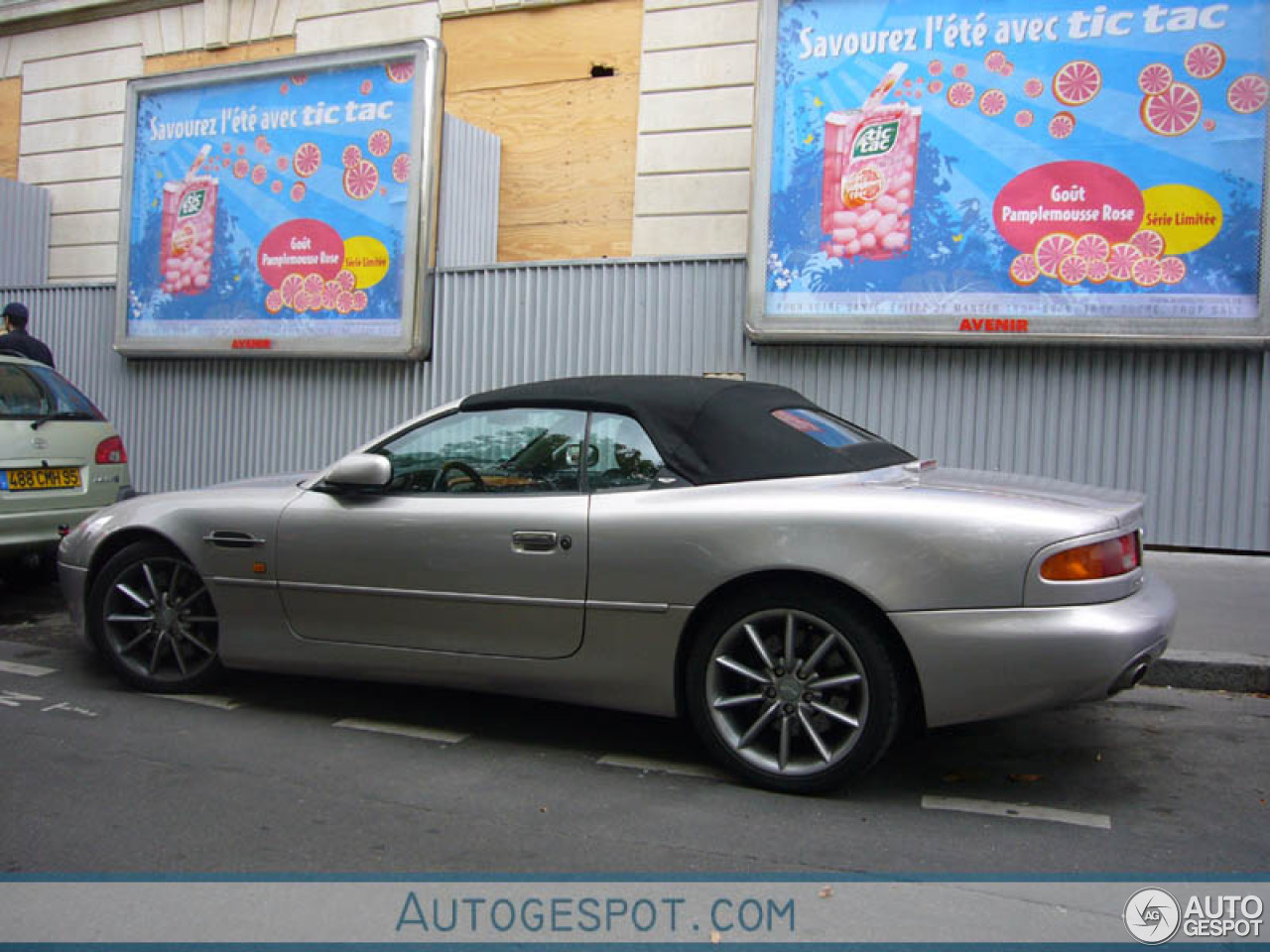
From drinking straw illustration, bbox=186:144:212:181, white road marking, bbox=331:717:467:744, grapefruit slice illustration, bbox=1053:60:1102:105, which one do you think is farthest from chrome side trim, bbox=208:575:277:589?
drinking straw illustration, bbox=186:144:212:181

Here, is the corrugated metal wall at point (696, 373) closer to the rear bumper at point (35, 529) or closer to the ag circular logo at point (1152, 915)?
the rear bumper at point (35, 529)

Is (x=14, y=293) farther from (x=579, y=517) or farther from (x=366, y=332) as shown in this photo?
(x=579, y=517)

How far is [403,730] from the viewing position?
4605 mm

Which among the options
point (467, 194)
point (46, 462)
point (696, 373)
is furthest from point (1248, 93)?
point (46, 462)

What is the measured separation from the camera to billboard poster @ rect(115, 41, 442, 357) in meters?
9.82

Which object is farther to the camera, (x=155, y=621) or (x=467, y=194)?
(x=467, y=194)

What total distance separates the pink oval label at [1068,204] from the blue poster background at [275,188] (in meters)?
4.96

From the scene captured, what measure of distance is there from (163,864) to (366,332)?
7.22 meters

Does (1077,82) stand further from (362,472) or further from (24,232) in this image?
(24,232)

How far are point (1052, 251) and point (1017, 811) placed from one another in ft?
17.4

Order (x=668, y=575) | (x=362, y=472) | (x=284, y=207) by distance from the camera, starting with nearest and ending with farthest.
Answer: (x=668, y=575), (x=362, y=472), (x=284, y=207)

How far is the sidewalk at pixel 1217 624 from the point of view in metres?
5.43

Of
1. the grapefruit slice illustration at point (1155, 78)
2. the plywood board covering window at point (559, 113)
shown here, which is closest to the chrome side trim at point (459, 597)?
the grapefruit slice illustration at point (1155, 78)

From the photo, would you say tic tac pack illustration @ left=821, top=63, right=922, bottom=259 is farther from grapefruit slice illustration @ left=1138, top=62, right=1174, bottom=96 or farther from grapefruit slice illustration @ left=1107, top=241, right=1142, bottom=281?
grapefruit slice illustration @ left=1138, top=62, right=1174, bottom=96
